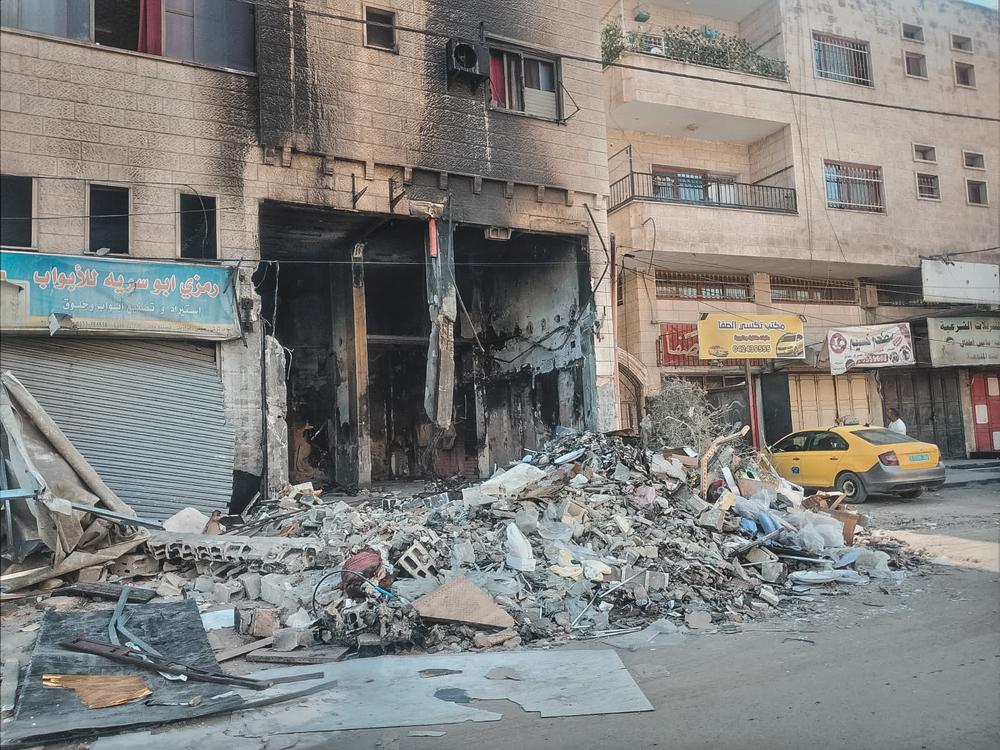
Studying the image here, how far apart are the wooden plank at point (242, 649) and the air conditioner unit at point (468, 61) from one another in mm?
10272

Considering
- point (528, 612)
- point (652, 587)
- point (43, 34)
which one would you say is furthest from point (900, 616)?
point (43, 34)

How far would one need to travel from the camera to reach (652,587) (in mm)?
6656

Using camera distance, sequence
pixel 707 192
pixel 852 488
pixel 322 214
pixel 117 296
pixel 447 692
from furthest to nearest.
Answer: pixel 707 192 < pixel 322 214 < pixel 852 488 < pixel 117 296 < pixel 447 692

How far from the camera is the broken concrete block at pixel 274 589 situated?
642cm

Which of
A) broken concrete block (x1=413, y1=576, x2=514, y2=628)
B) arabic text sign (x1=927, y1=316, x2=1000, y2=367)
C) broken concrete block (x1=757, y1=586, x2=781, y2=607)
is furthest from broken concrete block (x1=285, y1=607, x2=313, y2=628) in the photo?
arabic text sign (x1=927, y1=316, x2=1000, y2=367)

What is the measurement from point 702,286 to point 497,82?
26.0ft

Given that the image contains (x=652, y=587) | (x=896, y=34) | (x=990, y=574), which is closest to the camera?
(x=990, y=574)

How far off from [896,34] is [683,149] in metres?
5.23

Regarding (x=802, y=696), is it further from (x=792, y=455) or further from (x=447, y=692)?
(x=792, y=455)

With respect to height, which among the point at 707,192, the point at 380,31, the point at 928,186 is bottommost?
the point at 707,192

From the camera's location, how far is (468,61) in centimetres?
1270

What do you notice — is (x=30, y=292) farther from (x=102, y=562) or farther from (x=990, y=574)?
(x=990, y=574)

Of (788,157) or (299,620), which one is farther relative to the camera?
(788,157)

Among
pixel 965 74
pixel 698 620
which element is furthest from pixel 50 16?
pixel 965 74
